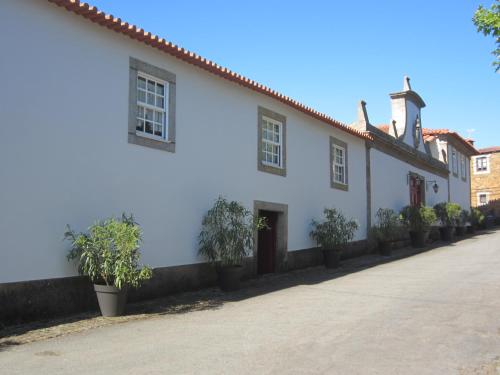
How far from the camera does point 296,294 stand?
8578 mm

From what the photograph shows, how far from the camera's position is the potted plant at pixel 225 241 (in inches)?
360

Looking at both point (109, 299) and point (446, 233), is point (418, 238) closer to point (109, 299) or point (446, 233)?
point (446, 233)

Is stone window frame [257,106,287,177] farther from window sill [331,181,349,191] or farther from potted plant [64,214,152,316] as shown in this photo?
potted plant [64,214,152,316]

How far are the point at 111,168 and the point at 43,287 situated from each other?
6.76ft

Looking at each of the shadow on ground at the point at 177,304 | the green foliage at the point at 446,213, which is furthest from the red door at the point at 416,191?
the shadow on ground at the point at 177,304

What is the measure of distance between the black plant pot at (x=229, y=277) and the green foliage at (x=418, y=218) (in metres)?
10.5

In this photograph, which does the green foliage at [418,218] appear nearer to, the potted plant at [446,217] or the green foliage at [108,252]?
the potted plant at [446,217]

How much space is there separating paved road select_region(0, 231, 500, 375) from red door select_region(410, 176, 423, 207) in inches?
483

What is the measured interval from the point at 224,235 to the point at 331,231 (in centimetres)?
454

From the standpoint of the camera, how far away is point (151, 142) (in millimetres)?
8414

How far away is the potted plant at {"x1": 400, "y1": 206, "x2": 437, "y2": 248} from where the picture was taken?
17984mm

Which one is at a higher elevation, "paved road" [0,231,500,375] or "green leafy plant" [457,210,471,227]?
"green leafy plant" [457,210,471,227]

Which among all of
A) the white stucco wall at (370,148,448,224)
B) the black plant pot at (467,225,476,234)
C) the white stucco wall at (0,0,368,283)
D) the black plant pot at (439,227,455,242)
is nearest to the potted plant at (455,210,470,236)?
the black plant pot at (467,225,476,234)

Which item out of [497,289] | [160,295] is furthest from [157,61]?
[497,289]
